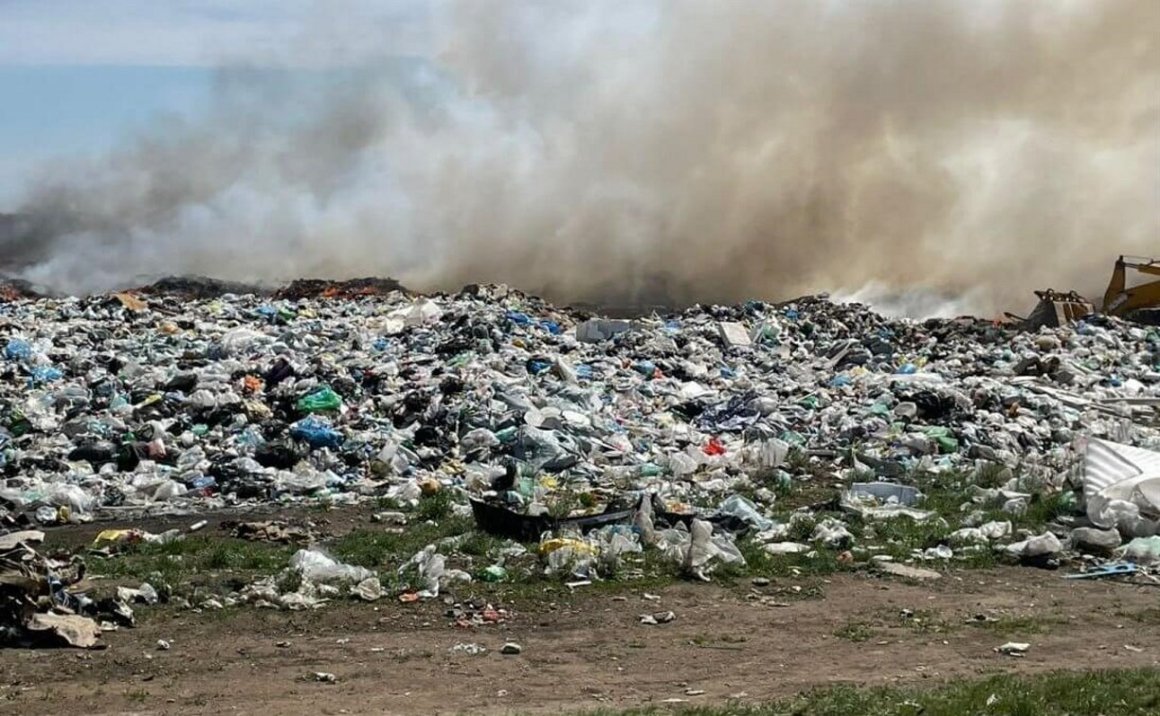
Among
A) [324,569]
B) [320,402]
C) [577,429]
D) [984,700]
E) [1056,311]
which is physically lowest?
[984,700]

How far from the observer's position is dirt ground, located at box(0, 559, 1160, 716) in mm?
5891

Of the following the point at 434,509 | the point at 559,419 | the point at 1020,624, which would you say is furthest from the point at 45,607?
the point at 559,419

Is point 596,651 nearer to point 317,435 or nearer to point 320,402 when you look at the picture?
point 317,435

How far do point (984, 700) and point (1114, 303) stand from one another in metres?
18.5

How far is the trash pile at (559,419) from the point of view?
9.70 meters

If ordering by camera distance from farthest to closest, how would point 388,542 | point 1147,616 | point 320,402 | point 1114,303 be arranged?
1. point 1114,303
2. point 320,402
3. point 388,542
4. point 1147,616

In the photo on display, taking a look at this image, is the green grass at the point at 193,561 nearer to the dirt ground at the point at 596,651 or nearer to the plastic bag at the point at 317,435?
the dirt ground at the point at 596,651

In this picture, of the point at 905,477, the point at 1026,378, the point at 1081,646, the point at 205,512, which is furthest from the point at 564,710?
the point at 1026,378

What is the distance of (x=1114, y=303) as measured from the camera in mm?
22234

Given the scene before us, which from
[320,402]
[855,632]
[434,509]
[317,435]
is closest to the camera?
[855,632]

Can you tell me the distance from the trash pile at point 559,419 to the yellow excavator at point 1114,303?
1005mm

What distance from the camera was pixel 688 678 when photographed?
617 cm

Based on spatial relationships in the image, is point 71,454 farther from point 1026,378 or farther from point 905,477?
point 1026,378

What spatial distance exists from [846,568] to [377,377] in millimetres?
6994
